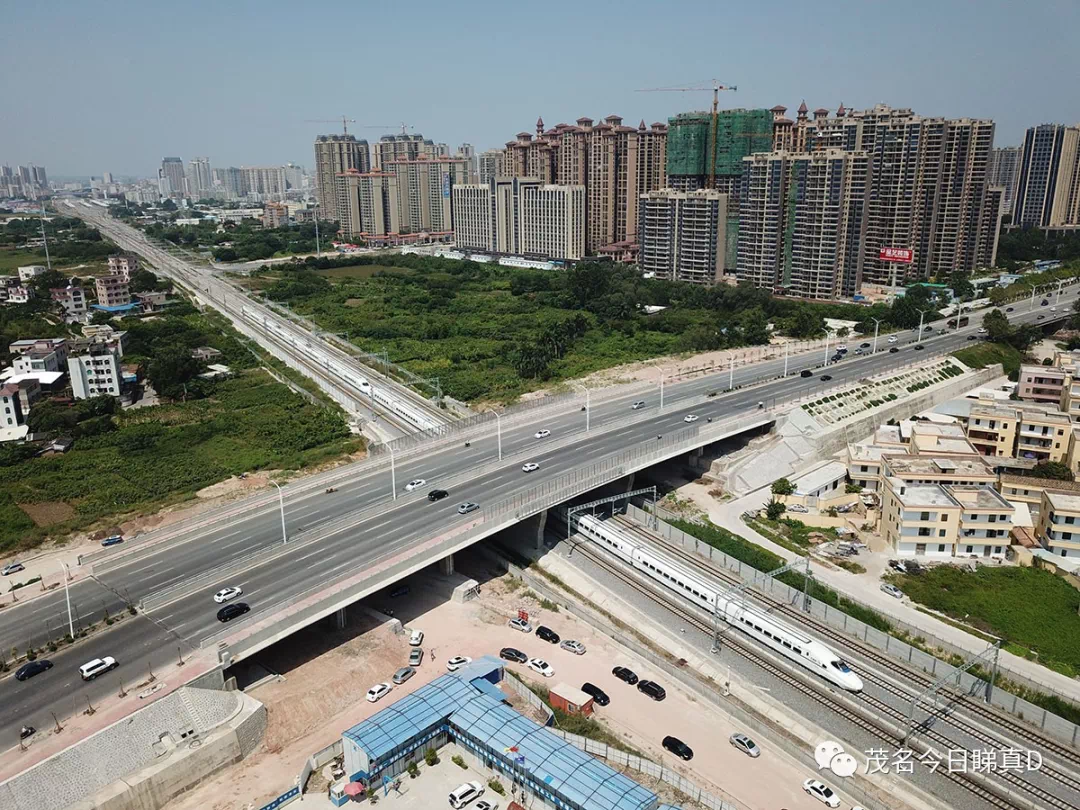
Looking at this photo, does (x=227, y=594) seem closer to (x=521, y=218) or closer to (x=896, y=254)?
(x=896, y=254)

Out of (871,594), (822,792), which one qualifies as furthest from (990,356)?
(822,792)

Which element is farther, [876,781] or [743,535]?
[743,535]

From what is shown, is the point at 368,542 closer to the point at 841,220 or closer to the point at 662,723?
the point at 662,723

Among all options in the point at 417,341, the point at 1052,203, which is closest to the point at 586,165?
the point at 417,341

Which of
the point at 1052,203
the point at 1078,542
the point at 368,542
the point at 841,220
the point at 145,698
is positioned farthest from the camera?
the point at 1052,203

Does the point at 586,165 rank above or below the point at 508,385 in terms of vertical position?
above
